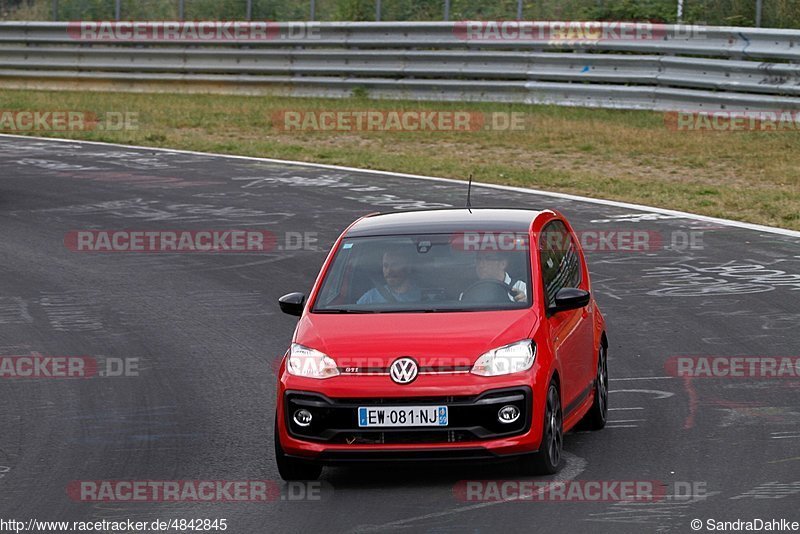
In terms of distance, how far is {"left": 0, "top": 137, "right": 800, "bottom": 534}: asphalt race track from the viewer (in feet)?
26.0

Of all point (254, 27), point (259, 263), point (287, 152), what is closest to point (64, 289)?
point (259, 263)

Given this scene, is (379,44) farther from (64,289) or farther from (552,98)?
(64,289)

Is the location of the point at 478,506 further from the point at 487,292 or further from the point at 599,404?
the point at 599,404

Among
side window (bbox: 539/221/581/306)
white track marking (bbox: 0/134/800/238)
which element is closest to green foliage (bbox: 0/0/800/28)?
white track marking (bbox: 0/134/800/238)

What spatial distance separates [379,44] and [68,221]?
11.7 metres

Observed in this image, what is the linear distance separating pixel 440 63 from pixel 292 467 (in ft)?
67.2

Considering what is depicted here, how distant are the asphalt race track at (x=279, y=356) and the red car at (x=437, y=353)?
0.29 meters

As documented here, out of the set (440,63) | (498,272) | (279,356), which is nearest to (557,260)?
(498,272)

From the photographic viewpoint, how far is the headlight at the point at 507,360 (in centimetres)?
824

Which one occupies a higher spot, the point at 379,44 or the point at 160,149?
the point at 379,44

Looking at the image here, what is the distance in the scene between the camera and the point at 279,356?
39.3 ft

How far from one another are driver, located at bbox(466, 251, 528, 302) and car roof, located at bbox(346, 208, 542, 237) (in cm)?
28

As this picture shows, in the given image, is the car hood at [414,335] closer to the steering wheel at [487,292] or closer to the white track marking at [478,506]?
the steering wheel at [487,292]

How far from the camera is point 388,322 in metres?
8.67
